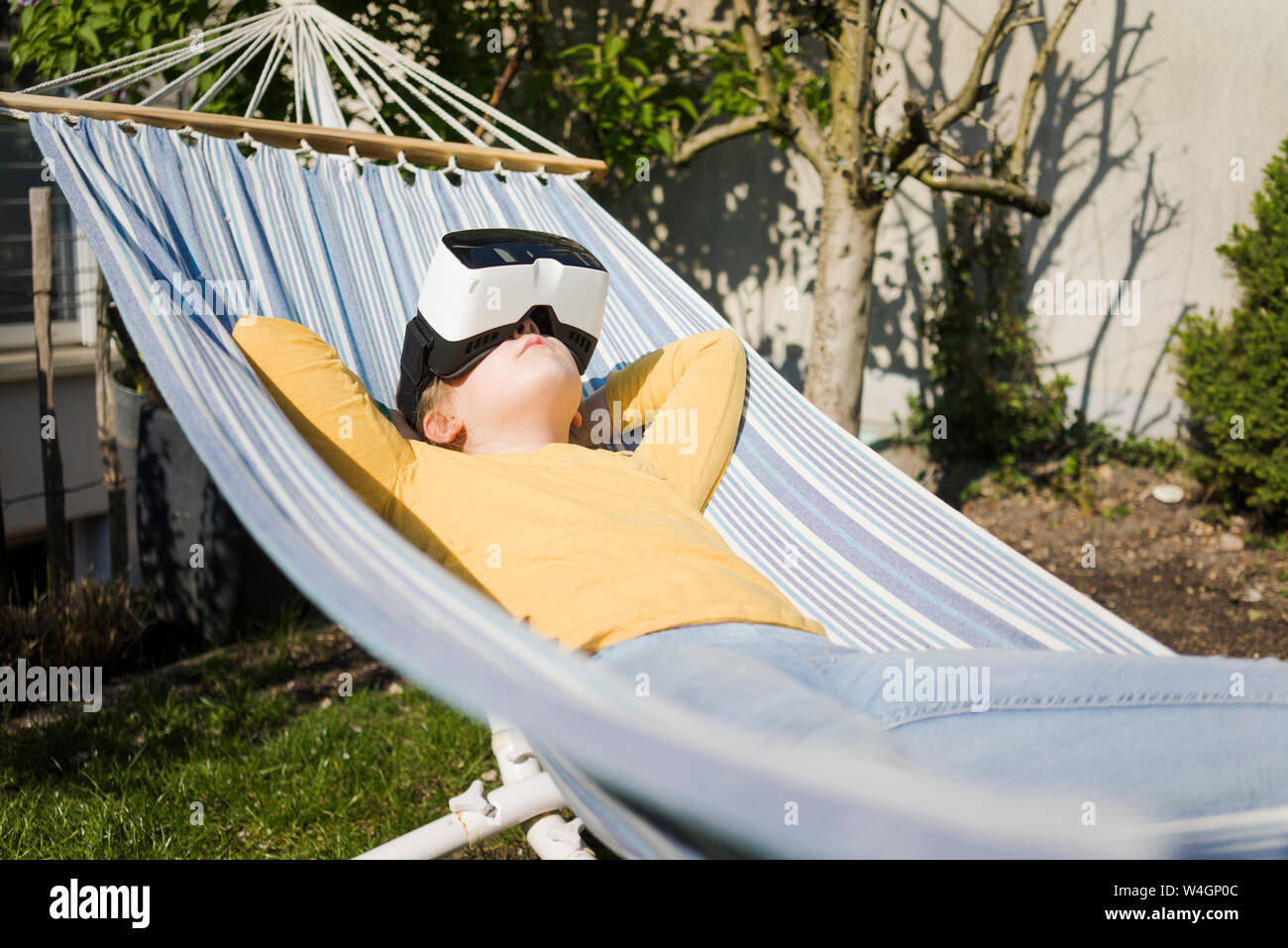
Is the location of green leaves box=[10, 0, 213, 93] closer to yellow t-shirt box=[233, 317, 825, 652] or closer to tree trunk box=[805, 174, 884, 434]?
yellow t-shirt box=[233, 317, 825, 652]

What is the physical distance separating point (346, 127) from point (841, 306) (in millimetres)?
1522

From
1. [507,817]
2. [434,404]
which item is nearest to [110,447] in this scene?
[434,404]

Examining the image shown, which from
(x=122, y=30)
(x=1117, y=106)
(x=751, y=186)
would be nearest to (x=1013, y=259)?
(x=1117, y=106)

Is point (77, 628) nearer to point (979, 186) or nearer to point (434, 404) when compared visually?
point (434, 404)

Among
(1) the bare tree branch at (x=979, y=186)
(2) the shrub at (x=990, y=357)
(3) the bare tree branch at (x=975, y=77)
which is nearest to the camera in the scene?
(3) the bare tree branch at (x=975, y=77)

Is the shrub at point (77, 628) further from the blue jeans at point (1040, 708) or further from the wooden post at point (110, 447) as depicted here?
the blue jeans at point (1040, 708)

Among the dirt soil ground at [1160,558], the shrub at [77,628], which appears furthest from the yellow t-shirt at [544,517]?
the dirt soil ground at [1160,558]

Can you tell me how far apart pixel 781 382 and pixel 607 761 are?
1425 millimetres

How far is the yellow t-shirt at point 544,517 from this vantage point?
1369mm

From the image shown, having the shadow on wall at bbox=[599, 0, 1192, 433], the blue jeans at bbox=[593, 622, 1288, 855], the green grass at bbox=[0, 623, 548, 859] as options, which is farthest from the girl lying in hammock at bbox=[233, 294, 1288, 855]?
the shadow on wall at bbox=[599, 0, 1192, 433]

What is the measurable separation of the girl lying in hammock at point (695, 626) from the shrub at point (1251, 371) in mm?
2302

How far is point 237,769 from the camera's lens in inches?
84.8
